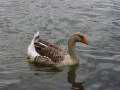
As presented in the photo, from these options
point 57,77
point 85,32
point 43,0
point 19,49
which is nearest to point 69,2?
point 43,0

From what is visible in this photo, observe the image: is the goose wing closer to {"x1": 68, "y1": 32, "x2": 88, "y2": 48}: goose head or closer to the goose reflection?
{"x1": 68, "y1": 32, "x2": 88, "y2": 48}: goose head

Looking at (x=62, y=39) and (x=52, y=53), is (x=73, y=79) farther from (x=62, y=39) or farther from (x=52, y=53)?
(x=62, y=39)

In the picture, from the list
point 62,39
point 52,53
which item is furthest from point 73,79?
point 62,39

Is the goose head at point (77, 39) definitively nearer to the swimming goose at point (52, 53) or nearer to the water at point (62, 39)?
the swimming goose at point (52, 53)

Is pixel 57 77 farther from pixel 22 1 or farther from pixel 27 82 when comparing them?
pixel 22 1

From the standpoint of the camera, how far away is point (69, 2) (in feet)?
77.2

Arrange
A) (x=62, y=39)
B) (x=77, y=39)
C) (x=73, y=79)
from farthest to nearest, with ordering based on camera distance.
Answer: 1. (x=62, y=39)
2. (x=77, y=39)
3. (x=73, y=79)

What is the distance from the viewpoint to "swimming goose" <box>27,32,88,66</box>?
1553 centimetres

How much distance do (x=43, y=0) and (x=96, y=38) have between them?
7086mm

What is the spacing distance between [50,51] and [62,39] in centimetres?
207

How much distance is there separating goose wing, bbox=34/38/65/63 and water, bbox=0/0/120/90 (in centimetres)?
A: 54

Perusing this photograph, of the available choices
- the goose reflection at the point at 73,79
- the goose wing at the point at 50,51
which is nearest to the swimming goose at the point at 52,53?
the goose wing at the point at 50,51

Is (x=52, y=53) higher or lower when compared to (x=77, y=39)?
lower

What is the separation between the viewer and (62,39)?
57.6ft
